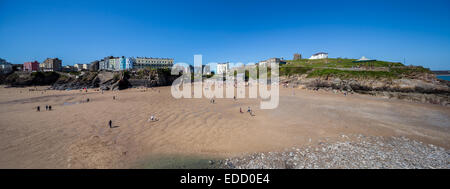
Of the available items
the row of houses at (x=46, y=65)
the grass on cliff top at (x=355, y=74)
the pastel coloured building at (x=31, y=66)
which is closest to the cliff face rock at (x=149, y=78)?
the grass on cliff top at (x=355, y=74)

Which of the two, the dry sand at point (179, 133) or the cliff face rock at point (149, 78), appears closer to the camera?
the dry sand at point (179, 133)

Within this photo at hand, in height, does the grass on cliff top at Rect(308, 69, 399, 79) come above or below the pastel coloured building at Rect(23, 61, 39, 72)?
below

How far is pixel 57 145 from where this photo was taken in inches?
419

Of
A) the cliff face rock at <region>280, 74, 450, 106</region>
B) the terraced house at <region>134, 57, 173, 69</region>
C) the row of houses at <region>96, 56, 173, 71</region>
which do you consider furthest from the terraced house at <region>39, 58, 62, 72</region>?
the cliff face rock at <region>280, 74, 450, 106</region>

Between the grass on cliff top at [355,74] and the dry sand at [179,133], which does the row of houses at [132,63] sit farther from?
the dry sand at [179,133]

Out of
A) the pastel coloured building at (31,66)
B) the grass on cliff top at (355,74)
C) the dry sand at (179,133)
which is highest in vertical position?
the pastel coloured building at (31,66)

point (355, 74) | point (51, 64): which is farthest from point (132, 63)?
point (355, 74)

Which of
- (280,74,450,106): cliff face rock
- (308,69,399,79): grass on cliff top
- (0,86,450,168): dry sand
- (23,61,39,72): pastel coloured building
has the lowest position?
(0,86,450,168): dry sand

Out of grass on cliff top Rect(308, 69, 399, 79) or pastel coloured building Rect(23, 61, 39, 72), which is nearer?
grass on cliff top Rect(308, 69, 399, 79)

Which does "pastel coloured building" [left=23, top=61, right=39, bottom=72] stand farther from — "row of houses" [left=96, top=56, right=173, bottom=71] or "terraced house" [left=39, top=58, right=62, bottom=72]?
"row of houses" [left=96, top=56, right=173, bottom=71]
